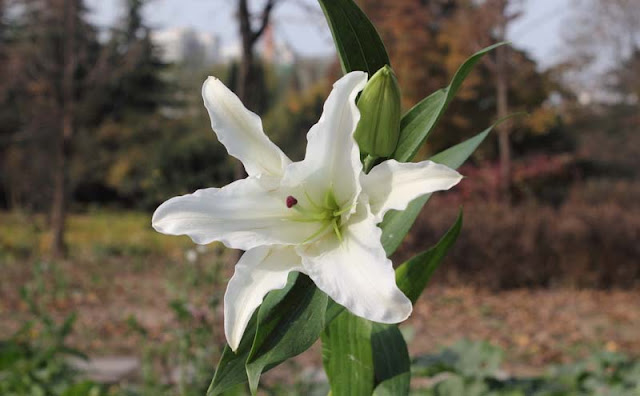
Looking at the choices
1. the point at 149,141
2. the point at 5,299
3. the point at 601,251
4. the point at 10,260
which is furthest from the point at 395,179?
the point at 149,141

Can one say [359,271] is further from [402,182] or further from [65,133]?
[65,133]

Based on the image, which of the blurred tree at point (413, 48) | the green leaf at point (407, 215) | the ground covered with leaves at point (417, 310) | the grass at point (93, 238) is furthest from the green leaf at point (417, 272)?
the blurred tree at point (413, 48)

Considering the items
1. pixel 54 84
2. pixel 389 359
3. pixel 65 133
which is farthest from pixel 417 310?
pixel 54 84

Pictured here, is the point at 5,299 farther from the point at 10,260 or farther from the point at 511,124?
the point at 511,124

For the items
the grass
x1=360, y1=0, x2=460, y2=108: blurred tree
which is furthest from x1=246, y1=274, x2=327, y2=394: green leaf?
x1=360, y1=0, x2=460, y2=108: blurred tree

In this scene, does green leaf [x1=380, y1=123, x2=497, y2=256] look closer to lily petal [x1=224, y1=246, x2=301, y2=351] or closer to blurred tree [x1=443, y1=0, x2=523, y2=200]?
lily petal [x1=224, y1=246, x2=301, y2=351]

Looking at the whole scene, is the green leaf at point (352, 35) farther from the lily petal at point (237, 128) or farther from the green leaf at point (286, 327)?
the green leaf at point (286, 327)
